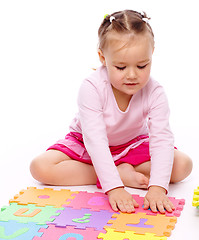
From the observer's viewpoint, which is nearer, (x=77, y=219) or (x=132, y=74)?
(x=77, y=219)

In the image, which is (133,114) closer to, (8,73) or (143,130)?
Result: (143,130)

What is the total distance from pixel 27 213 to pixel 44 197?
0.13 m

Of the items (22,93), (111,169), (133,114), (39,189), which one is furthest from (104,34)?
(22,93)

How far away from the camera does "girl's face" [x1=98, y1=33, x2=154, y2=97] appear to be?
4.36ft

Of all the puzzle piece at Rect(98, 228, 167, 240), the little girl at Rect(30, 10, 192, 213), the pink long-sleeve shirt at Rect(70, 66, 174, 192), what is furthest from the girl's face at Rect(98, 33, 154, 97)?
the puzzle piece at Rect(98, 228, 167, 240)

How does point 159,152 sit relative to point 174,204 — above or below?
above

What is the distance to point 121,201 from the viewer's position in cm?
132

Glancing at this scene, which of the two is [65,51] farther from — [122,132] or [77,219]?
[77,219]

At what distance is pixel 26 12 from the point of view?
2705mm

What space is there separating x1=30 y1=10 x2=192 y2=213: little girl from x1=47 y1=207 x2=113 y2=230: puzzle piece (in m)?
0.06

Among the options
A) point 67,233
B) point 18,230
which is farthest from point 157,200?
point 18,230

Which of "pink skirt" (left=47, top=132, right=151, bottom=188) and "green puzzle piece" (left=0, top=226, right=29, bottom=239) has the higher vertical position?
"pink skirt" (left=47, top=132, right=151, bottom=188)

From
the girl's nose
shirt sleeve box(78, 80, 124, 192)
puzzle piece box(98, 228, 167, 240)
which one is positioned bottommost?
puzzle piece box(98, 228, 167, 240)

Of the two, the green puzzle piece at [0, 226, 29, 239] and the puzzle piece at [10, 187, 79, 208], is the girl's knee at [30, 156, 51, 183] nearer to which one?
the puzzle piece at [10, 187, 79, 208]
